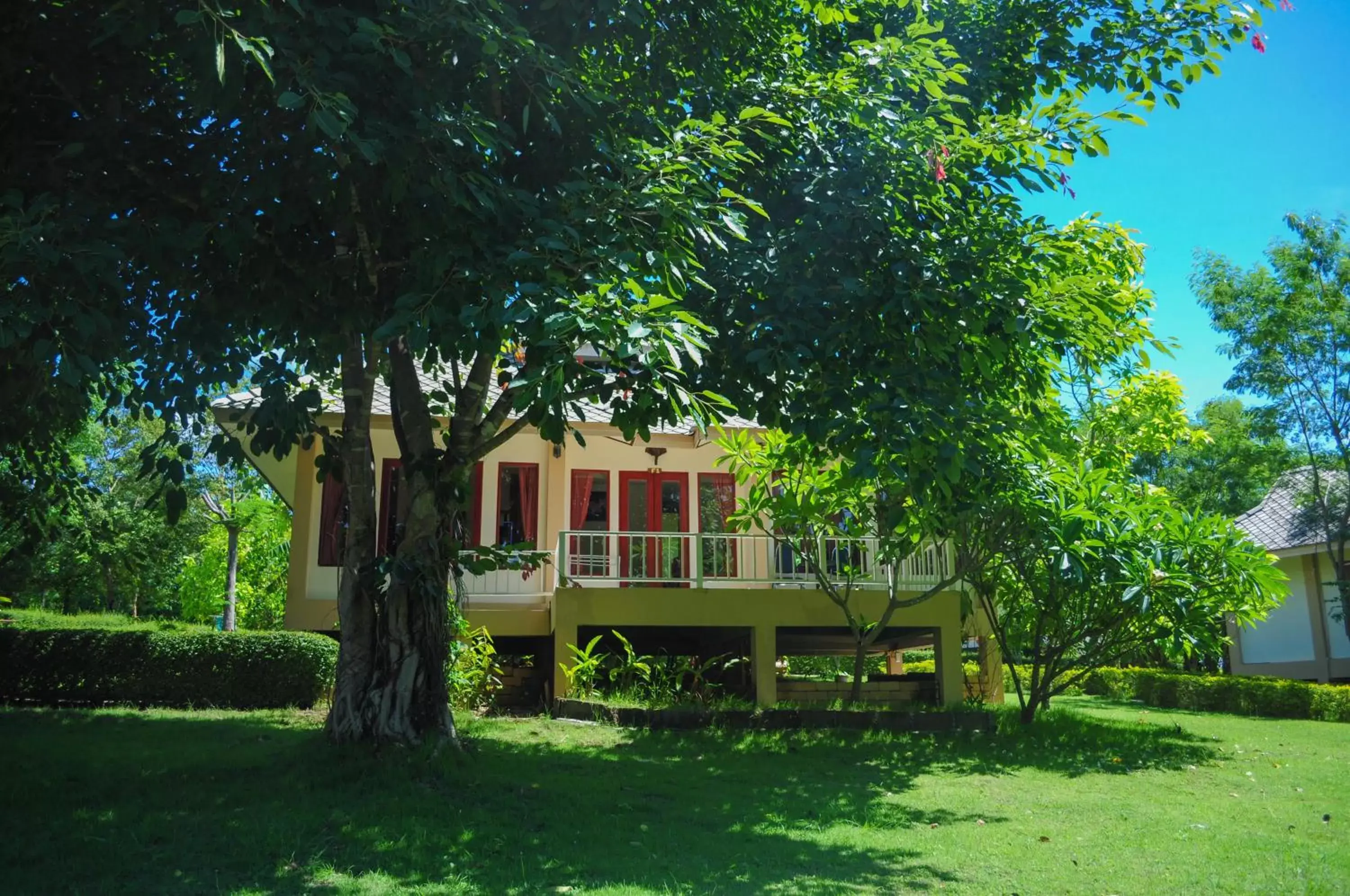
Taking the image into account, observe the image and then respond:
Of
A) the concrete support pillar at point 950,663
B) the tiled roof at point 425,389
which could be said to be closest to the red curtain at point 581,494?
the tiled roof at point 425,389

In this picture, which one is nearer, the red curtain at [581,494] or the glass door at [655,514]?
the glass door at [655,514]

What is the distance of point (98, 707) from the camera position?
1262cm

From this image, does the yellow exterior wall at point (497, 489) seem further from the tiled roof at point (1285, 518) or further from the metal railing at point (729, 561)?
the tiled roof at point (1285, 518)

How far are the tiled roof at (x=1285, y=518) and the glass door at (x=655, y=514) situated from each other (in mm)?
12983

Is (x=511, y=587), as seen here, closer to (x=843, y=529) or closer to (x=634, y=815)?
(x=843, y=529)

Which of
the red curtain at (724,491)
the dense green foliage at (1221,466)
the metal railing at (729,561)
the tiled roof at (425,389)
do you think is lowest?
the metal railing at (729,561)

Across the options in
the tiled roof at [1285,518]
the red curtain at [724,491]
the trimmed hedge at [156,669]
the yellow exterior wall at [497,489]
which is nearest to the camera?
the trimmed hedge at [156,669]

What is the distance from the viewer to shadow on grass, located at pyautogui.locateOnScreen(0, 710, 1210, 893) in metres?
5.79

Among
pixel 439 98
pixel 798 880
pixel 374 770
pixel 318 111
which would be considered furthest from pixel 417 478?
pixel 798 880

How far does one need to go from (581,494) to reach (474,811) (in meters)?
10.8

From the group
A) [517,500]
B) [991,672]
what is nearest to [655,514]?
[517,500]

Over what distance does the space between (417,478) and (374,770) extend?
2.43 metres

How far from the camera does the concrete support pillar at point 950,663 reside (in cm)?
1466

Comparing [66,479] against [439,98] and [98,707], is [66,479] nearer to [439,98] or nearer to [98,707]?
[98,707]
